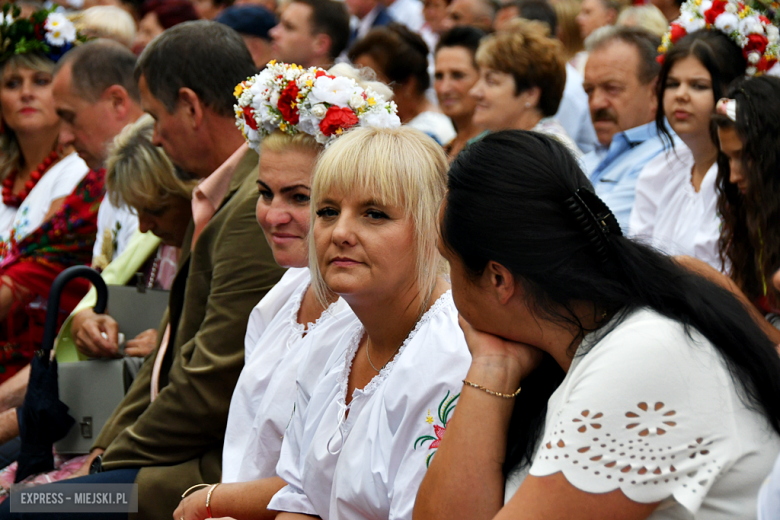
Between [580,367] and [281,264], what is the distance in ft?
4.78

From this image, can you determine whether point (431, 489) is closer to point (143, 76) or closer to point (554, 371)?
point (554, 371)

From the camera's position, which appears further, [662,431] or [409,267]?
[409,267]

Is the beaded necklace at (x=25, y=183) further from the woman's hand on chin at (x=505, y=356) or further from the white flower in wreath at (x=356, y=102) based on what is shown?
the woman's hand on chin at (x=505, y=356)

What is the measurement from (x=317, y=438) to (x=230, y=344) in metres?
0.90

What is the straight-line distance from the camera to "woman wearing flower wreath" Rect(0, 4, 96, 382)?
15.7 feet

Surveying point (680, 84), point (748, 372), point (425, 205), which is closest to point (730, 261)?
point (680, 84)

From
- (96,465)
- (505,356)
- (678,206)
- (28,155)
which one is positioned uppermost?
(505,356)

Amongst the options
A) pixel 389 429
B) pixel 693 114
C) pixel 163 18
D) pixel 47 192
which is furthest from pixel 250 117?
pixel 163 18

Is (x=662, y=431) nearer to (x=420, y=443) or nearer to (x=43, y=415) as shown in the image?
(x=420, y=443)

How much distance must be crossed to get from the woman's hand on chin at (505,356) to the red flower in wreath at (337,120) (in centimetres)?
111

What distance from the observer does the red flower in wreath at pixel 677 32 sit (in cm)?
421

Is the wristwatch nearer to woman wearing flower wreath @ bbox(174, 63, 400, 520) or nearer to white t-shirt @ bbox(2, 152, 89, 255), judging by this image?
woman wearing flower wreath @ bbox(174, 63, 400, 520)

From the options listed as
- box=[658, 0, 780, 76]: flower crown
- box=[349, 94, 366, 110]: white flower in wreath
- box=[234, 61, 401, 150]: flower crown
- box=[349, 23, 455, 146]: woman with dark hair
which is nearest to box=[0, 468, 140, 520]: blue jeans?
box=[234, 61, 401, 150]: flower crown

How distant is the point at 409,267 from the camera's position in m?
2.29
